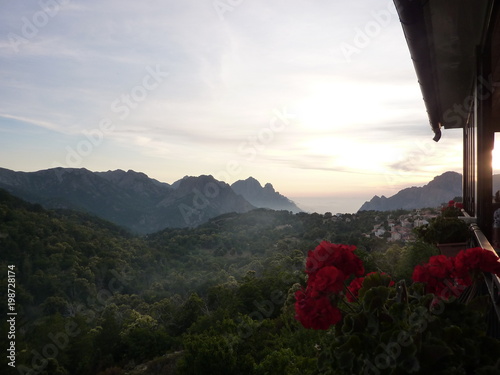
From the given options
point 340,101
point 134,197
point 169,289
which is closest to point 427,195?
point 169,289

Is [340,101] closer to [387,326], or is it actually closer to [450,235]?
[450,235]

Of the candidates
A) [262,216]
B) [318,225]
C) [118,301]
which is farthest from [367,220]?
[262,216]

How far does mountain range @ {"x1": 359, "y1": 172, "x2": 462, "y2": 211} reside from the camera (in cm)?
7369

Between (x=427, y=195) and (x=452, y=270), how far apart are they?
92559mm

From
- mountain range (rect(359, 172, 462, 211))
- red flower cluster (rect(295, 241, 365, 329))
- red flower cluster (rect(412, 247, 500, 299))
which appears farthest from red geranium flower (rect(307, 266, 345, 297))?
mountain range (rect(359, 172, 462, 211))

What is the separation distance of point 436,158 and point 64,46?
2228 centimetres

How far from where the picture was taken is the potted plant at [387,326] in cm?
126

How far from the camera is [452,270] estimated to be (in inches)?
71.8

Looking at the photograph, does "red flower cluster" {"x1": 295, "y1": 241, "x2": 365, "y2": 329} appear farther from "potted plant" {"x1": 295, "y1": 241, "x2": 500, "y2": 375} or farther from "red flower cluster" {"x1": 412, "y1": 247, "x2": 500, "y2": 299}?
"red flower cluster" {"x1": 412, "y1": 247, "x2": 500, "y2": 299}

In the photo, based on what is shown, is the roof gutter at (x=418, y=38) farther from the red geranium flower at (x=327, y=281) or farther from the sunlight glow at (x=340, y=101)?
the sunlight glow at (x=340, y=101)

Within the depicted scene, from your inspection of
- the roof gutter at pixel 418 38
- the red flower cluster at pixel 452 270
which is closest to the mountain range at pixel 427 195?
the roof gutter at pixel 418 38

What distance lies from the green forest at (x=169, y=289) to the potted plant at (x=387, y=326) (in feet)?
1.90

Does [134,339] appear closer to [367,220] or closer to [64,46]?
[64,46]

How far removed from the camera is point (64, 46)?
74.5ft
